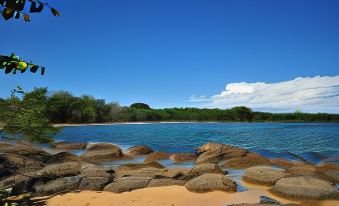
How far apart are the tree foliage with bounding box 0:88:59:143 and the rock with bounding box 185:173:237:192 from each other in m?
5.35

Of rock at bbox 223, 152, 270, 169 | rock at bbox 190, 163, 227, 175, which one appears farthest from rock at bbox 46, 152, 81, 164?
rock at bbox 223, 152, 270, 169

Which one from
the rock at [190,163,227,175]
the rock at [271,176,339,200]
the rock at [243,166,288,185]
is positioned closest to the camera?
the rock at [271,176,339,200]

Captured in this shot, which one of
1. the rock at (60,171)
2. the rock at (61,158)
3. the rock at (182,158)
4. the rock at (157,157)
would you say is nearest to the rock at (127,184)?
the rock at (60,171)

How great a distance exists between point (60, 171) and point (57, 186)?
1670 millimetres

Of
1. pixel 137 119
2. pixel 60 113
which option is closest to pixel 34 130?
pixel 60 113

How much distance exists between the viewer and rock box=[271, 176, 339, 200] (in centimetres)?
909

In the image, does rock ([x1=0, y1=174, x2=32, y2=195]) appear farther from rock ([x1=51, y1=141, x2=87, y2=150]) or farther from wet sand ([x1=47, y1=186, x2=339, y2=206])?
rock ([x1=51, y1=141, x2=87, y2=150])

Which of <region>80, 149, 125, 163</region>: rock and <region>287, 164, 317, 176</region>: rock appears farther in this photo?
<region>80, 149, 125, 163</region>: rock

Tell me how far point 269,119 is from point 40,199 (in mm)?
121915

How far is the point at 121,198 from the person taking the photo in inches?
367

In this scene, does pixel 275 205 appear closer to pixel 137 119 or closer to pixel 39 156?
pixel 39 156

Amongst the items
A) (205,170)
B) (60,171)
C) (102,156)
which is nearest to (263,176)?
(205,170)

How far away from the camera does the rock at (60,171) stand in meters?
11.4

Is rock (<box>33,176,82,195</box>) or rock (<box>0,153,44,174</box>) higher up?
rock (<box>0,153,44,174</box>)
